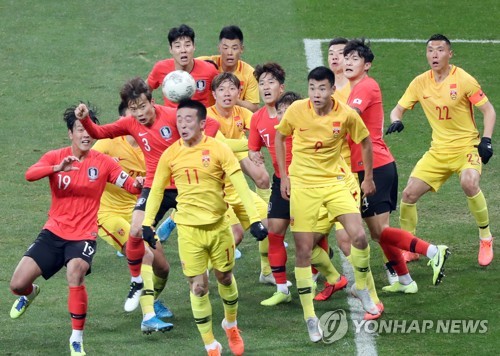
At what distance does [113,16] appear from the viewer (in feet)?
76.9

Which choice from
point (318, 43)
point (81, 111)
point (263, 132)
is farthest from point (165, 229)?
point (318, 43)

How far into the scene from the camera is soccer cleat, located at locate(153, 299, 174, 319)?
12375mm

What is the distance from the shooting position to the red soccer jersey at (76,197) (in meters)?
11.7

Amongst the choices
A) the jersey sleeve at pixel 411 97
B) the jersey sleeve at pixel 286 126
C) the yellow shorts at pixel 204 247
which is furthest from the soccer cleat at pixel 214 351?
the jersey sleeve at pixel 411 97

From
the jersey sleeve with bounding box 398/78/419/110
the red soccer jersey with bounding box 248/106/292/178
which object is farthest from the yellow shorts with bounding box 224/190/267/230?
the jersey sleeve with bounding box 398/78/419/110

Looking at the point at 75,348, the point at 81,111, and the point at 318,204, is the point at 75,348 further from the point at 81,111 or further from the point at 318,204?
the point at 318,204

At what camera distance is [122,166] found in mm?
13211

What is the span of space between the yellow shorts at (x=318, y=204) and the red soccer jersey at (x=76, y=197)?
2008mm

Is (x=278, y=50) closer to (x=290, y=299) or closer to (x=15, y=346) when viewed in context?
(x=290, y=299)

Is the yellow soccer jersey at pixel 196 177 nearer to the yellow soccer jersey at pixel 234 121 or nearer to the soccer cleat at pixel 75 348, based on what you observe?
the soccer cleat at pixel 75 348

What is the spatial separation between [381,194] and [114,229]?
2.91 m

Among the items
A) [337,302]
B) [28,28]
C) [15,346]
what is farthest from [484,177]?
[28,28]

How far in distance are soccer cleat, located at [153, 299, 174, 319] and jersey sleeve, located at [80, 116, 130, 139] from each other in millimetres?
1836

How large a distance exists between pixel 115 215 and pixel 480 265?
4306 mm
